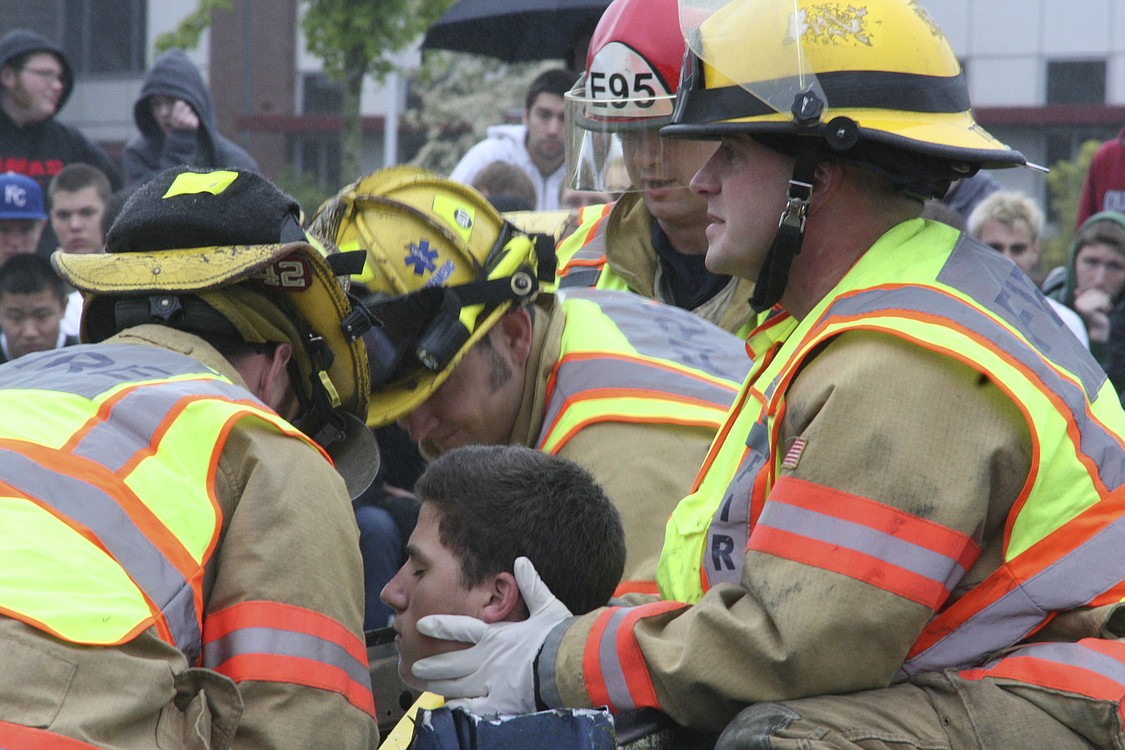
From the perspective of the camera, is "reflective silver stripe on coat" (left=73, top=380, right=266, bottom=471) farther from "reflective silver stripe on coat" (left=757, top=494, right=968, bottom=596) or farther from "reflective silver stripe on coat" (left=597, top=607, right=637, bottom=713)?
"reflective silver stripe on coat" (left=757, top=494, right=968, bottom=596)

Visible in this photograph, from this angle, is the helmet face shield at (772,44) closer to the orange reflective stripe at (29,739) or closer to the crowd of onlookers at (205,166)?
the orange reflective stripe at (29,739)

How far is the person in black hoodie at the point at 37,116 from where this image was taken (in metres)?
7.94

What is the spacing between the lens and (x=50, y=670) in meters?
1.82

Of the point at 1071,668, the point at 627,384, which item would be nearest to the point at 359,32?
the point at 627,384

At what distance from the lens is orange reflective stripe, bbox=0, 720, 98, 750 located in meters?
1.75

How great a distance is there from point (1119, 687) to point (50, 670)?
5.22ft

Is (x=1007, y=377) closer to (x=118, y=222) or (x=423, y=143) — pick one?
(x=118, y=222)

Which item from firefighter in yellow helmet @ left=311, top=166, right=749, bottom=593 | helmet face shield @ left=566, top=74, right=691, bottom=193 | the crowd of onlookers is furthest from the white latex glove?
the crowd of onlookers

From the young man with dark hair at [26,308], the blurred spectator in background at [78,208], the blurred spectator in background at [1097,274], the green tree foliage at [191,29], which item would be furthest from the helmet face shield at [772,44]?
the green tree foliage at [191,29]

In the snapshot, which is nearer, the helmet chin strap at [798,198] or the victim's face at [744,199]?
the helmet chin strap at [798,198]

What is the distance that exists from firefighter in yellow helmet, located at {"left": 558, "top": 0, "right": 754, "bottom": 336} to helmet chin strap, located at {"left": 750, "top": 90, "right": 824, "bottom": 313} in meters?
1.16

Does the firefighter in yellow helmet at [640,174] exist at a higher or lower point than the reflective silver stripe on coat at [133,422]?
higher

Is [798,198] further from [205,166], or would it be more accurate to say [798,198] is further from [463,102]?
[463,102]

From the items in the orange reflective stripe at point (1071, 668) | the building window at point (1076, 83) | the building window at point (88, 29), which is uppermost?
the building window at point (88, 29)
